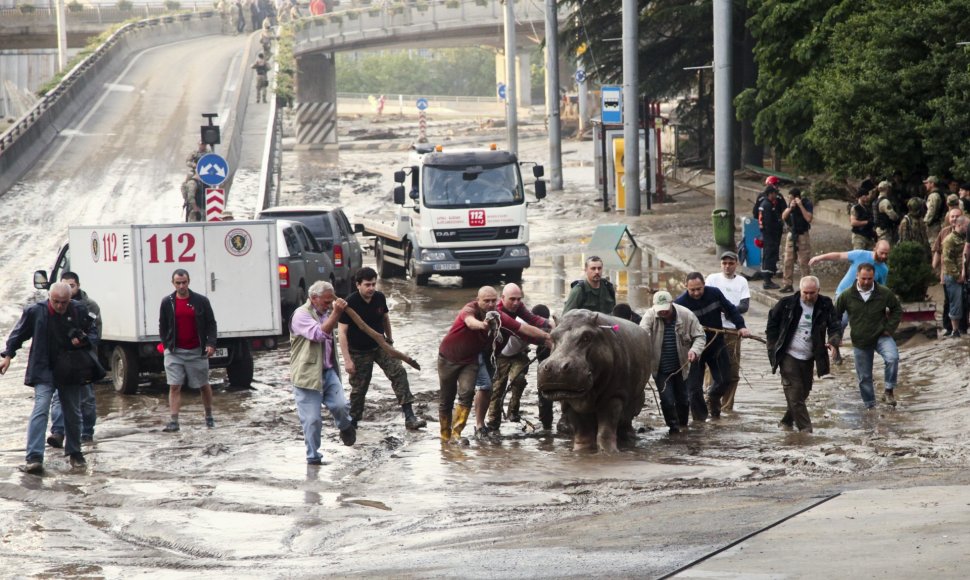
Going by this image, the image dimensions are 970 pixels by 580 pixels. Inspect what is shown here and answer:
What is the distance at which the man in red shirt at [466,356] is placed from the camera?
45.6 ft

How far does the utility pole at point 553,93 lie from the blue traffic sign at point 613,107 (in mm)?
7471

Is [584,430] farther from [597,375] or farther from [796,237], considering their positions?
[796,237]

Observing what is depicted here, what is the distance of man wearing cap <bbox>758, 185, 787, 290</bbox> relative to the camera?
81.9 ft

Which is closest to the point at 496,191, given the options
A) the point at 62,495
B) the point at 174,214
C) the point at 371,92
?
the point at 174,214

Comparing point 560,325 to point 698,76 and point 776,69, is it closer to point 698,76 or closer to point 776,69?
point 776,69

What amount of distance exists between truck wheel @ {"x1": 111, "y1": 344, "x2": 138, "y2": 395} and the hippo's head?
6.75m

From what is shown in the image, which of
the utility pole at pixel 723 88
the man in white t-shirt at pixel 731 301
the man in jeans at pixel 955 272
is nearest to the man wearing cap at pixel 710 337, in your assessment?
the man in white t-shirt at pixel 731 301

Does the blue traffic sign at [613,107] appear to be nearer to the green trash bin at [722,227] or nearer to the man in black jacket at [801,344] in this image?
the green trash bin at [722,227]

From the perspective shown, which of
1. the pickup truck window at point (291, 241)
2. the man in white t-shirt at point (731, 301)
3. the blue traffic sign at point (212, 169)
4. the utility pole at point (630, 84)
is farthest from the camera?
the utility pole at point (630, 84)

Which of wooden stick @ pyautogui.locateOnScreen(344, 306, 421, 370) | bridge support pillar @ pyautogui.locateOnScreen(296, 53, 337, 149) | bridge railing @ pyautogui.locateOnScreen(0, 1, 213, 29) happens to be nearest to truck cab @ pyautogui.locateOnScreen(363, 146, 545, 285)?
wooden stick @ pyautogui.locateOnScreen(344, 306, 421, 370)

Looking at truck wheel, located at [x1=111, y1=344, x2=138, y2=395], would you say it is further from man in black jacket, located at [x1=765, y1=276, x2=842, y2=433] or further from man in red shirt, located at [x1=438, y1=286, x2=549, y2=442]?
man in black jacket, located at [x1=765, y1=276, x2=842, y2=433]

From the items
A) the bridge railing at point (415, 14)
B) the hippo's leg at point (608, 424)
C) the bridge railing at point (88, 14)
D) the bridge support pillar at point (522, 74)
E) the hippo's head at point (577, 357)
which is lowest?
the hippo's leg at point (608, 424)

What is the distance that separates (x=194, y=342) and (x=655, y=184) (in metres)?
31.0

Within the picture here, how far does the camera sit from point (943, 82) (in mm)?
24000
